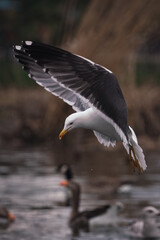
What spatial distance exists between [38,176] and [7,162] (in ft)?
7.97

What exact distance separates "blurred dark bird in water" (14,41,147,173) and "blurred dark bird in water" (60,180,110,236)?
10477mm

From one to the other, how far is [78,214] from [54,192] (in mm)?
2889

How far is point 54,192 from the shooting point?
23.0m

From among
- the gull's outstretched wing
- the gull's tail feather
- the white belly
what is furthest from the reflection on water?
the gull's outstretched wing

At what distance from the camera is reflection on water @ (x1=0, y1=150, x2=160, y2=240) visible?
63.8 feet

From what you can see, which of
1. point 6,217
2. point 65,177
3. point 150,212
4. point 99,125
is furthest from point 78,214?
point 99,125

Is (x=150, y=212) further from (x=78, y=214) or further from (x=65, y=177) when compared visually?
(x=65, y=177)

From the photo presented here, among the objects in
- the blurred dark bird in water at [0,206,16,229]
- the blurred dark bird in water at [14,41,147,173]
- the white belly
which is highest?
the blurred dark bird in water at [14,41,147,173]

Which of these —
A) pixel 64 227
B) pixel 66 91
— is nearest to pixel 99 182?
pixel 64 227

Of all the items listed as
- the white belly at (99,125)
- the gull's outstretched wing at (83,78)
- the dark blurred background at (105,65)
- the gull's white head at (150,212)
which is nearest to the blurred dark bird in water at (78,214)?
the gull's white head at (150,212)

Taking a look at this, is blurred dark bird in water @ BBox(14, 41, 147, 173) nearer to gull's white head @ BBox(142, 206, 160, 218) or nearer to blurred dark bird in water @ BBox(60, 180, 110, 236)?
gull's white head @ BBox(142, 206, 160, 218)

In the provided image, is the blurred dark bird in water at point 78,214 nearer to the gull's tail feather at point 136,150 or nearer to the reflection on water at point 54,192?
the reflection on water at point 54,192

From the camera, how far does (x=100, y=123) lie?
8.69m

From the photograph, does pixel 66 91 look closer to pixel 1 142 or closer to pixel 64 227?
pixel 64 227
